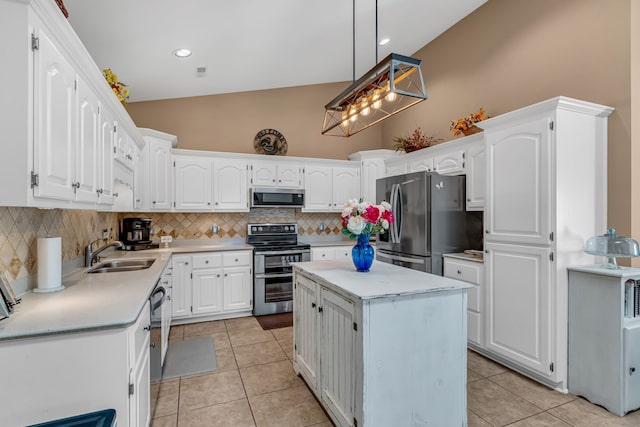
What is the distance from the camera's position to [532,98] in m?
3.21

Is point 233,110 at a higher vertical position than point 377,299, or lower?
higher

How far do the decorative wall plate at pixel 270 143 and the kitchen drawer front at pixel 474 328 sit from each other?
131 inches

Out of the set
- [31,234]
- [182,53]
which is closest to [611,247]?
[31,234]

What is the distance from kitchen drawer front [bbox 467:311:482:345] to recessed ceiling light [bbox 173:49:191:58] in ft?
12.5

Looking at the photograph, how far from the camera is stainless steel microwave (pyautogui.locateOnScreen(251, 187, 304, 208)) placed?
14.9ft

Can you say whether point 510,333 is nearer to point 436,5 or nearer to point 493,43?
point 493,43

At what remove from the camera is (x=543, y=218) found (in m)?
2.54

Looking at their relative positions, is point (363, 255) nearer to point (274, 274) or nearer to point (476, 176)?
point (476, 176)

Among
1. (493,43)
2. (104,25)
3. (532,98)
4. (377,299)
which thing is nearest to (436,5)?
(493,43)

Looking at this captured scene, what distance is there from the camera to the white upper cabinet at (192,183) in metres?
4.21

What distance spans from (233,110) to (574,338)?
4720 millimetres

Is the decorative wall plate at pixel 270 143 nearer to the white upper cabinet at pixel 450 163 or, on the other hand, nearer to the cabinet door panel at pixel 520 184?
the white upper cabinet at pixel 450 163

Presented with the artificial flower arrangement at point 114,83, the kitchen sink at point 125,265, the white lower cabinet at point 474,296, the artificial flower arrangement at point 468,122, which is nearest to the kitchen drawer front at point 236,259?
the kitchen sink at point 125,265

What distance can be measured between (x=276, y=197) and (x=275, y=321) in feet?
5.59
